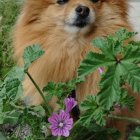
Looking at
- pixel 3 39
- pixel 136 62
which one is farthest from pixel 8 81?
pixel 3 39

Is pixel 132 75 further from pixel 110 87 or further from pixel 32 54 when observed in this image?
pixel 32 54

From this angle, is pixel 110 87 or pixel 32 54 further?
pixel 32 54

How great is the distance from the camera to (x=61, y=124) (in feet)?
6.21

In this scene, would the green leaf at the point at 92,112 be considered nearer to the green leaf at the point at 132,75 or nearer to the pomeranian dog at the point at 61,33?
the green leaf at the point at 132,75

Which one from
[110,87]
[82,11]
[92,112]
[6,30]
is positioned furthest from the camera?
[6,30]

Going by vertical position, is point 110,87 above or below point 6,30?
above

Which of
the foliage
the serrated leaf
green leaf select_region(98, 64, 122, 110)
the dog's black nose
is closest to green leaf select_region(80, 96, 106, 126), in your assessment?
green leaf select_region(98, 64, 122, 110)

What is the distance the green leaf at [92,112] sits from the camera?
1830mm

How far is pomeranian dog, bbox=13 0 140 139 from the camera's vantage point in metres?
3.31

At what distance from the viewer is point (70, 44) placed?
3.37m

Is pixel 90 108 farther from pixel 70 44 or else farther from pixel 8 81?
pixel 70 44

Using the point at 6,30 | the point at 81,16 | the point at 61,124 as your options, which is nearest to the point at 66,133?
the point at 61,124

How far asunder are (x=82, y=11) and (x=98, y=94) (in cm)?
159

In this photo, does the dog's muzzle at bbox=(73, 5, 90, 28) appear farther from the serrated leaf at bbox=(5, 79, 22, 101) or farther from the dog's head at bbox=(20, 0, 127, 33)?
the serrated leaf at bbox=(5, 79, 22, 101)
